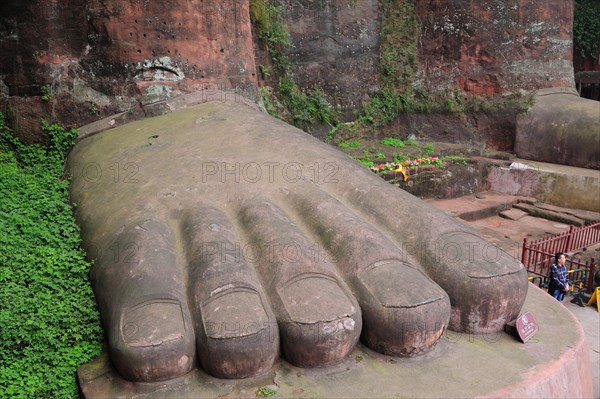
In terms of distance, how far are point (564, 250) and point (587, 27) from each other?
1150cm

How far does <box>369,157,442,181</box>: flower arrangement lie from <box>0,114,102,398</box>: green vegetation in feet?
17.4

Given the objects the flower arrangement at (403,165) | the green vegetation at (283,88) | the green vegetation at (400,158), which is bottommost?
the flower arrangement at (403,165)

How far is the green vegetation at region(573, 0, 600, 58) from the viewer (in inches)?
636

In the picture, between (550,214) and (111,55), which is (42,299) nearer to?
(111,55)

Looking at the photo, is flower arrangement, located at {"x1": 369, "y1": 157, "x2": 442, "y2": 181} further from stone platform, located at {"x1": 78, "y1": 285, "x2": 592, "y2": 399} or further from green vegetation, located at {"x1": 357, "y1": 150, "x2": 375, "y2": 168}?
stone platform, located at {"x1": 78, "y1": 285, "x2": 592, "y2": 399}

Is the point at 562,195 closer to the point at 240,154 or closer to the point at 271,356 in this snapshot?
the point at 240,154

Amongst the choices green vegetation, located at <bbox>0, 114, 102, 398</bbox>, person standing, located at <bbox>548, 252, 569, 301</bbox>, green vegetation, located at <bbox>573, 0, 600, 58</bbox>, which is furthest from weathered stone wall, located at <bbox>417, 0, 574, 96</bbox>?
green vegetation, located at <bbox>0, 114, 102, 398</bbox>

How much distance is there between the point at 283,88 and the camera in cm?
995

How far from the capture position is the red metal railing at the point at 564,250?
22.3 feet

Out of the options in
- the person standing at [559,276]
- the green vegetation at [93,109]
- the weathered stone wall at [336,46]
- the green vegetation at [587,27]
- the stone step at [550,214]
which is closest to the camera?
the green vegetation at [93,109]

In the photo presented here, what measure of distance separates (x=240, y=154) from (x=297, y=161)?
465mm

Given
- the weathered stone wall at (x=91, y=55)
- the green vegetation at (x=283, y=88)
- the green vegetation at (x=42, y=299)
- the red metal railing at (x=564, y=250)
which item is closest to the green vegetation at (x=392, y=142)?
the green vegetation at (x=283, y=88)

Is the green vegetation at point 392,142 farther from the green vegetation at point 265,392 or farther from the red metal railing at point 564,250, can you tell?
the green vegetation at point 265,392

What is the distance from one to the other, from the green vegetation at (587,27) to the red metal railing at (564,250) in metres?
10.7
